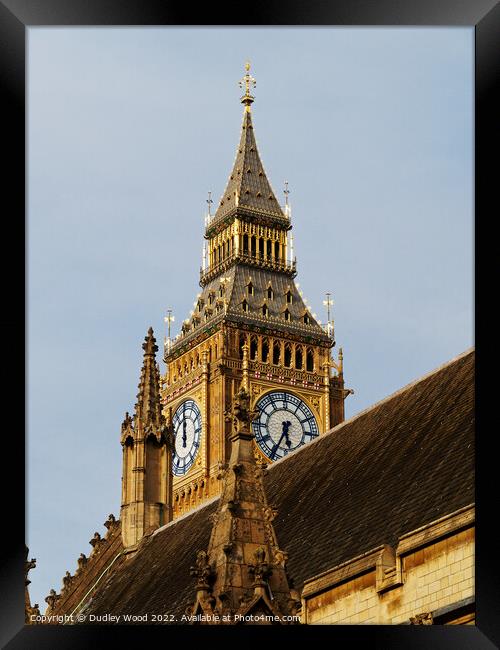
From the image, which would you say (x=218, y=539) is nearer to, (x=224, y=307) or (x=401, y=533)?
(x=401, y=533)

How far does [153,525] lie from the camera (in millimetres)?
66875

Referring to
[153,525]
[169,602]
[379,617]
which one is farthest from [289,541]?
[153,525]

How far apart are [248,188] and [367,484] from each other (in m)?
68.1

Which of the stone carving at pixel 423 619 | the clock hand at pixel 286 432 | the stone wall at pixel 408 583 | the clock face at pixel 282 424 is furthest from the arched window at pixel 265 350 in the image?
the stone carving at pixel 423 619

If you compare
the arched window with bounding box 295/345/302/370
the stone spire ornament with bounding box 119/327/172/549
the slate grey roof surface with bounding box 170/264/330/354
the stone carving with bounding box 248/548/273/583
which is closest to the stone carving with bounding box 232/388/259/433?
the stone carving with bounding box 248/548/273/583

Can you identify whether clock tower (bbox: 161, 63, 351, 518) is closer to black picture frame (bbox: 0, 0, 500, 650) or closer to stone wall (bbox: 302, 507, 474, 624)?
stone wall (bbox: 302, 507, 474, 624)

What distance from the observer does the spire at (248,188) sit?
368 feet

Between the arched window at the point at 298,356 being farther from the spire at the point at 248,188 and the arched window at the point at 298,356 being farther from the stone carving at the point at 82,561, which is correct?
the stone carving at the point at 82,561

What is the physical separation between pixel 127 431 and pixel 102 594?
8.11m

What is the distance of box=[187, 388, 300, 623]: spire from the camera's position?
125 feet

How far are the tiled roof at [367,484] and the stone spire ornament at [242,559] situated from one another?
2.67 meters

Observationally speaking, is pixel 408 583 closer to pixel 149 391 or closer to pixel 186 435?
pixel 149 391
